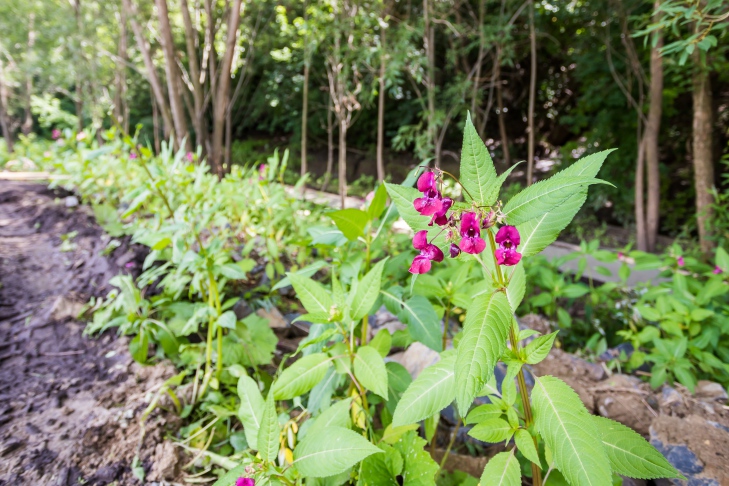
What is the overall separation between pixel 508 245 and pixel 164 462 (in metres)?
1.34

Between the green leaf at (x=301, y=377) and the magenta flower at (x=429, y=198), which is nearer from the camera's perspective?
the magenta flower at (x=429, y=198)

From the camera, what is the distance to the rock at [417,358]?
1813 mm

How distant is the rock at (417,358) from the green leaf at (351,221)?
754mm

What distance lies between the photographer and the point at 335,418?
3.51ft

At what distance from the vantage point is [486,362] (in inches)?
26.0

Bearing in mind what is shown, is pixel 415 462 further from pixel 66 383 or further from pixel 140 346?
pixel 66 383

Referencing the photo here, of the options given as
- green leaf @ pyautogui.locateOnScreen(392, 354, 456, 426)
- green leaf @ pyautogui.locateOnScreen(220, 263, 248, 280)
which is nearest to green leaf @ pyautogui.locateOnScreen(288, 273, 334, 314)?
green leaf @ pyautogui.locateOnScreen(392, 354, 456, 426)

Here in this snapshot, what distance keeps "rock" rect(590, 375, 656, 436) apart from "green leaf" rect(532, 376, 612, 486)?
3.54 feet

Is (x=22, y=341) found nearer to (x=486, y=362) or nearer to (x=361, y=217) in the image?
(x=361, y=217)

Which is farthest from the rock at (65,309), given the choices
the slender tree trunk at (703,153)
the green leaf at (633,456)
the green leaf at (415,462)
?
the slender tree trunk at (703,153)

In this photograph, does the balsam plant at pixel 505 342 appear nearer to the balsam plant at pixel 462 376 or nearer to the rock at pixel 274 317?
the balsam plant at pixel 462 376

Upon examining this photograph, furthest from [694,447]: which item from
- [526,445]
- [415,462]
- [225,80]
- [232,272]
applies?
[225,80]

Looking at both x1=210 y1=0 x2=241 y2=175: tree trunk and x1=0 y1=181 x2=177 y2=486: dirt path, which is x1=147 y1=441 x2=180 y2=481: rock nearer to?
x1=0 y1=181 x2=177 y2=486: dirt path

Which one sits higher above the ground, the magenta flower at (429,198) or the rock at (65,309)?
the magenta flower at (429,198)
